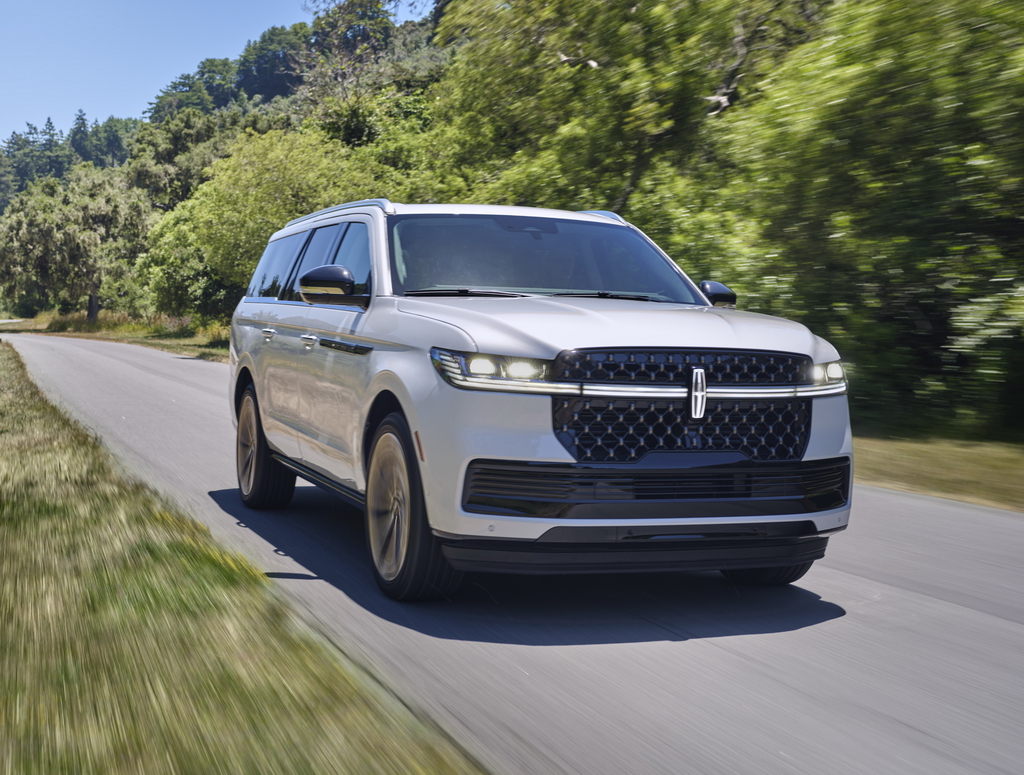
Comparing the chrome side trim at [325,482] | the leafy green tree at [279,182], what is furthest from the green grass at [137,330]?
the chrome side trim at [325,482]

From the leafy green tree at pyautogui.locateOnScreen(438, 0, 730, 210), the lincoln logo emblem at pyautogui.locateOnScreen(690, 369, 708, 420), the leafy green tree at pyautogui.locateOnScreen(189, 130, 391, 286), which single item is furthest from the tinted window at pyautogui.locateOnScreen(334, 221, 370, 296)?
the leafy green tree at pyautogui.locateOnScreen(189, 130, 391, 286)

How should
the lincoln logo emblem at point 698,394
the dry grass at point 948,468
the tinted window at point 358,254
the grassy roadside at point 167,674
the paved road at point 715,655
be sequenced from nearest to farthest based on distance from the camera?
1. the grassy roadside at point 167,674
2. the paved road at point 715,655
3. the lincoln logo emblem at point 698,394
4. the tinted window at point 358,254
5. the dry grass at point 948,468

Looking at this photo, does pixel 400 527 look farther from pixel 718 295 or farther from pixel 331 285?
pixel 718 295

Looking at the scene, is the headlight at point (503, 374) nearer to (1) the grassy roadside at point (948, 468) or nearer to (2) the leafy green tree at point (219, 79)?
(1) the grassy roadside at point (948, 468)

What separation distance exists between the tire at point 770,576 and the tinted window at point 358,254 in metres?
2.47

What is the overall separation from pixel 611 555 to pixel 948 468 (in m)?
6.32

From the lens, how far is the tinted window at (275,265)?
27.7 feet

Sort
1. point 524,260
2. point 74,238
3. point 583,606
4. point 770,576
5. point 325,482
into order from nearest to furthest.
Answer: point 583,606, point 770,576, point 524,260, point 325,482, point 74,238

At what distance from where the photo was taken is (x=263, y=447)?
27.3 ft

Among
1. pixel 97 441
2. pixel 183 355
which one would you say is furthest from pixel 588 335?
pixel 183 355

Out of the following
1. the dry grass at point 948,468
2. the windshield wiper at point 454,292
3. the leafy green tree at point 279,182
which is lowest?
the dry grass at point 948,468

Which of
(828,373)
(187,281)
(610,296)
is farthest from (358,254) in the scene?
(187,281)

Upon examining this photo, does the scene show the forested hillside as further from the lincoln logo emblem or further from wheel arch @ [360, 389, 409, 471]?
wheel arch @ [360, 389, 409, 471]

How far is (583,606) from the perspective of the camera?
5.56 meters
